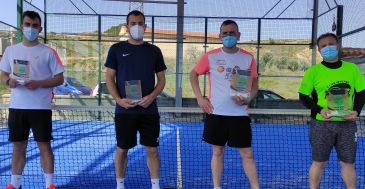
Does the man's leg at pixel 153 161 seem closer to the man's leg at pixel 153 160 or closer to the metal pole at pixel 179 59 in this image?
the man's leg at pixel 153 160

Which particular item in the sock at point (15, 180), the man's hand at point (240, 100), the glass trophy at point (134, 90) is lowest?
the sock at point (15, 180)

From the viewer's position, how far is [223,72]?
4.25 metres

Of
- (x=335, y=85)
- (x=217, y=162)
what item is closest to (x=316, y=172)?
(x=335, y=85)

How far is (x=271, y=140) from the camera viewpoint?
10336mm

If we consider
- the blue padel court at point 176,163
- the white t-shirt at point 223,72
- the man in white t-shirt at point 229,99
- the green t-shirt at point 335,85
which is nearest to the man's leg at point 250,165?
the man in white t-shirt at point 229,99

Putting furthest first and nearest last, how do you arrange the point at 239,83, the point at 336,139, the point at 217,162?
the point at 217,162 < the point at 239,83 < the point at 336,139

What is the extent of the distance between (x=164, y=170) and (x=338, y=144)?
9.54 ft

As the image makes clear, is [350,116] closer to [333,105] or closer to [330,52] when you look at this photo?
[333,105]

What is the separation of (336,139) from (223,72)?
1.34 metres

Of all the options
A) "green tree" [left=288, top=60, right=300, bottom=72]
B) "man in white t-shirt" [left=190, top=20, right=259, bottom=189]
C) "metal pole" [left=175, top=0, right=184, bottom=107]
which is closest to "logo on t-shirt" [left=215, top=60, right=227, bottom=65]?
"man in white t-shirt" [left=190, top=20, right=259, bottom=189]

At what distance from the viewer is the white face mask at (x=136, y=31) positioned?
4.21 m

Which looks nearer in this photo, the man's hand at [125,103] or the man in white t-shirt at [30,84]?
the man's hand at [125,103]

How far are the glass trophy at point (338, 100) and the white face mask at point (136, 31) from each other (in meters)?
2.02

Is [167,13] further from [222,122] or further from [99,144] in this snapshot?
[222,122]
